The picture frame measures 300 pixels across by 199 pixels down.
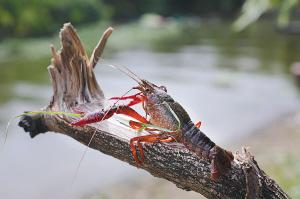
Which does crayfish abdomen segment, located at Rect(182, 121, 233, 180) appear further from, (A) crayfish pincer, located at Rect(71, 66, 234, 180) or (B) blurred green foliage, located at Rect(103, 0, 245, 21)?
(B) blurred green foliage, located at Rect(103, 0, 245, 21)

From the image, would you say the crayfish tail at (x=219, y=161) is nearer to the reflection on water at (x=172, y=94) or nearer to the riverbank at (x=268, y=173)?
the reflection on water at (x=172, y=94)

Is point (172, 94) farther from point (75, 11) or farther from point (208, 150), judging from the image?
point (75, 11)

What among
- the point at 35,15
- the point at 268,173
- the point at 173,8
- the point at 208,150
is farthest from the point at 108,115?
the point at 173,8

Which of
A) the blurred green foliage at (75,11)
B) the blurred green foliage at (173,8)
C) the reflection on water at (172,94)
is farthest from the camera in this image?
the blurred green foliage at (173,8)

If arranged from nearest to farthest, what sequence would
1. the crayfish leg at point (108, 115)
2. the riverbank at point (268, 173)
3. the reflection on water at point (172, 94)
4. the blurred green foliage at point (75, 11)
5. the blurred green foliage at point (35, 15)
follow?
the crayfish leg at point (108, 115) < the riverbank at point (268, 173) < the reflection on water at point (172, 94) < the blurred green foliage at point (35, 15) < the blurred green foliage at point (75, 11)

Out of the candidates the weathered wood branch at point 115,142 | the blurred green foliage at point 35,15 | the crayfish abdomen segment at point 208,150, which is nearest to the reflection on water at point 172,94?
the weathered wood branch at point 115,142

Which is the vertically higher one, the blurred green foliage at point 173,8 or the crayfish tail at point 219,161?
the blurred green foliage at point 173,8

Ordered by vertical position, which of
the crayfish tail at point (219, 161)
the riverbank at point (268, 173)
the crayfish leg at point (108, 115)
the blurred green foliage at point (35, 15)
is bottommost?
the crayfish tail at point (219, 161)
